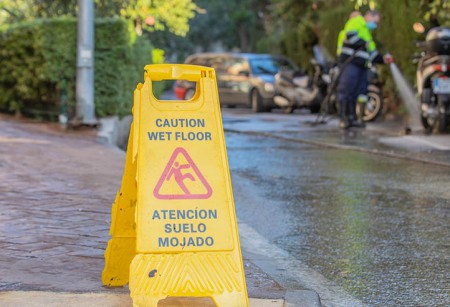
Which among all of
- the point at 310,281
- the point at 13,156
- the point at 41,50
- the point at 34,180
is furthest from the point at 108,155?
the point at 310,281

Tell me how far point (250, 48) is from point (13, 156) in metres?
37.6

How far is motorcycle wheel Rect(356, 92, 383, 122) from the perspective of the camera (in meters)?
17.8

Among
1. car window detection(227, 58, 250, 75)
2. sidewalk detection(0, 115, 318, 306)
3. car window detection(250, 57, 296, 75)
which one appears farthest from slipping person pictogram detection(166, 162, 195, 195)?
car window detection(227, 58, 250, 75)

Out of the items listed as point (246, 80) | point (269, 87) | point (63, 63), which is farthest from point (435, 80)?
point (246, 80)

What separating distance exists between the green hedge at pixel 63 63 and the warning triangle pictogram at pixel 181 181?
1091 cm

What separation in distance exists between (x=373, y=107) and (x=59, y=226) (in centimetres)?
1165

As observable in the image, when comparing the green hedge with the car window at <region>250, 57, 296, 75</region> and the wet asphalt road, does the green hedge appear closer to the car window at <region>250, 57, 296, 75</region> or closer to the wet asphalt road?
the wet asphalt road

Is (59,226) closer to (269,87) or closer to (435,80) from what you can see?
(435,80)

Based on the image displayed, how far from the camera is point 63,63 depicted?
15.3m

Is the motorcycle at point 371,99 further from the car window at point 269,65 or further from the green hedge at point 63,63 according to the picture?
the car window at point 269,65

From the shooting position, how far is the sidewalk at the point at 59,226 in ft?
16.6

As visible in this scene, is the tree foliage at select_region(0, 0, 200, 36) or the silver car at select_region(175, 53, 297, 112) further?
the silver car at select_region(175, 53, 297, 112)

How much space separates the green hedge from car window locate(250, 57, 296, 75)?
767 centimetres

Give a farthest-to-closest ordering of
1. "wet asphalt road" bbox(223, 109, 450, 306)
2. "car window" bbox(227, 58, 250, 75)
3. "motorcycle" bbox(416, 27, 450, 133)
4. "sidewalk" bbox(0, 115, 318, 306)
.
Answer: "car window" bbox(227, 58, 250, 75)
"motorcycle" bbox(416, 27, 450, 133)
"wet asphalt road" bbox(223, 109, 450, 306)
"sidewalk" bbox(0, 115, 318, 306)
